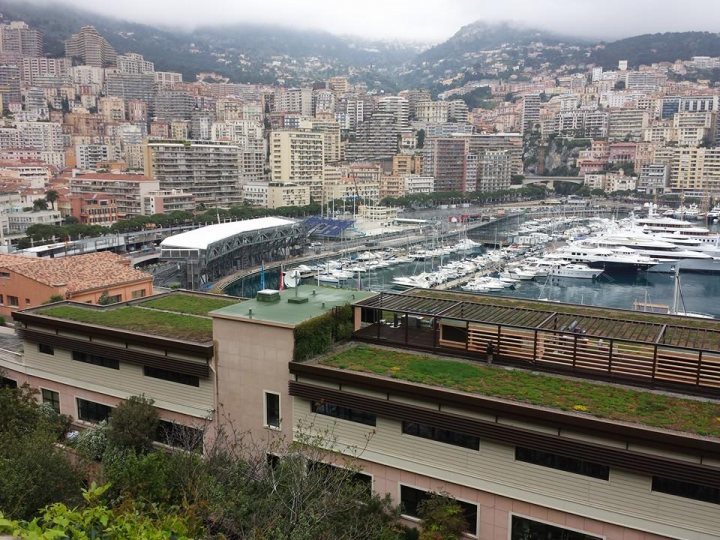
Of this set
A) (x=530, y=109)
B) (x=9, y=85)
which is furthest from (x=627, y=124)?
(x=9, y=85)

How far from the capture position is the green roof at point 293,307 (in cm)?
1465

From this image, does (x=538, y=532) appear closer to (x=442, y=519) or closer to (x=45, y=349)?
(x=442, y=519)

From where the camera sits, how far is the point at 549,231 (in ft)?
289

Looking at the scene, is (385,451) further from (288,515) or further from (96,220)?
(96,220)

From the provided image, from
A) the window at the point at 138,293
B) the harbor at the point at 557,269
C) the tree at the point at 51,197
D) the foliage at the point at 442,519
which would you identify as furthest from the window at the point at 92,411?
the tree at the point at 51,197

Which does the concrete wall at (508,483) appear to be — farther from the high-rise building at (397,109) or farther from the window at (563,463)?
the high-rise building at (397,109)

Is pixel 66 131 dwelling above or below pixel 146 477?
above

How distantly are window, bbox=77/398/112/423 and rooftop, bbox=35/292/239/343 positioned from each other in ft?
6.94

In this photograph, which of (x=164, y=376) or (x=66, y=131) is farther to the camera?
(x=66, y=131)

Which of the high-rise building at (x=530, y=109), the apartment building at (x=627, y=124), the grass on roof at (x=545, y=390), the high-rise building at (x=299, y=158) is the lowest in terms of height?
the grass on roof at (x=545, y=390)

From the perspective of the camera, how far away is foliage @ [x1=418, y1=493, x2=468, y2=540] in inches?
465

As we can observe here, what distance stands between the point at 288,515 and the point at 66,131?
147918mm

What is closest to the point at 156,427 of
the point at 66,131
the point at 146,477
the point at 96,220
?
the point at 146,477

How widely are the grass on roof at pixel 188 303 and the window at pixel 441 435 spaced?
870cm
